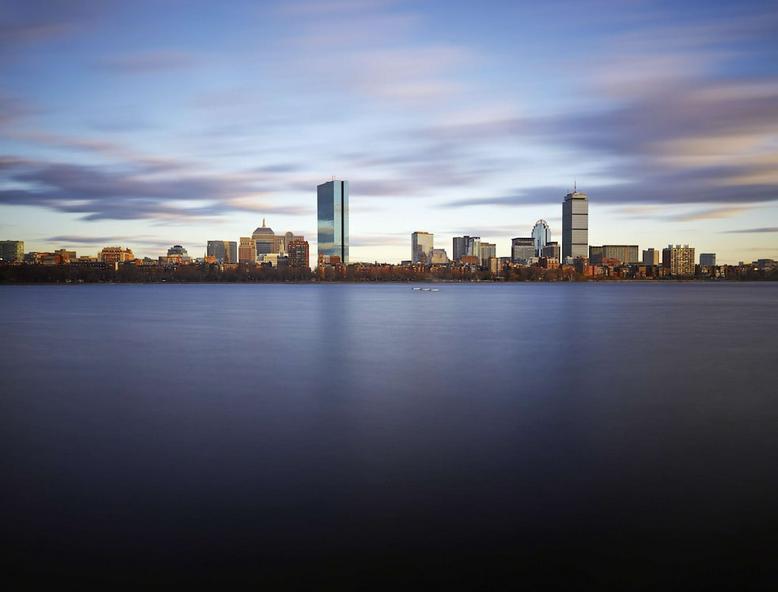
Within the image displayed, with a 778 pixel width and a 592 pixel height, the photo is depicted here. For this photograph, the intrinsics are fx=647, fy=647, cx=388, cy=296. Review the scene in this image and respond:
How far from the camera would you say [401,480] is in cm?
1071

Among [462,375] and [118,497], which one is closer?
[118,497]

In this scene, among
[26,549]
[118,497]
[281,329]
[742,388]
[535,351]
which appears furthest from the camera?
[281,329]

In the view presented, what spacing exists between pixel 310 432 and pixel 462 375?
962 cm

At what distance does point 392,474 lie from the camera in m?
11.1

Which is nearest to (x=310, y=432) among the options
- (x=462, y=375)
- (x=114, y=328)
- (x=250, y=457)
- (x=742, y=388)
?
(x=250, y=457)

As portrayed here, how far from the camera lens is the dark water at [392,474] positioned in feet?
25.5

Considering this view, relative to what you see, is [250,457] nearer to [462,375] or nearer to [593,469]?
[593,469]

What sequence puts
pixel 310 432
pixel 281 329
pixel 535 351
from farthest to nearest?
pixel 281 329 → pixel 535 351 → pixel 310 432

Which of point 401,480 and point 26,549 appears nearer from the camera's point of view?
point 26,549

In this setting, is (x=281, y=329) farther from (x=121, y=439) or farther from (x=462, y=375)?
(x=121, y=439)

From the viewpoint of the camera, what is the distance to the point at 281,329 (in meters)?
44.7

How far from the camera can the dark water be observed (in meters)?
7.77

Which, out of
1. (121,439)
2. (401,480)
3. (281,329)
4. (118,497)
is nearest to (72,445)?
(121,439)

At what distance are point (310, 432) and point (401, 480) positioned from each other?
398 centimetres
